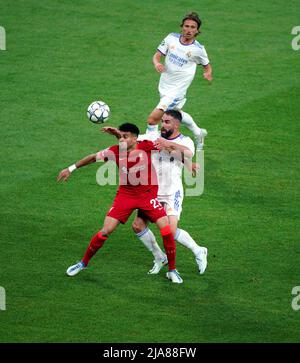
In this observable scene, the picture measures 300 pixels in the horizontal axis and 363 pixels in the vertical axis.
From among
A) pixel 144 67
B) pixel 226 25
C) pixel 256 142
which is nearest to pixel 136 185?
pixel 256 142

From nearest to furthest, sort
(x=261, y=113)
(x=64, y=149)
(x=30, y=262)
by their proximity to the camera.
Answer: (x=30, y=262)
(x=64, y=149)
(x=261, y=113)

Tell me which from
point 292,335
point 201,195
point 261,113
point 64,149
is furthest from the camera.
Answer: point 261,113

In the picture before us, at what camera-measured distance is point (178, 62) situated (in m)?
16.2

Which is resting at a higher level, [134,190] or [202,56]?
[202,56]

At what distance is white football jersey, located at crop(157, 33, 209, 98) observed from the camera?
16.1m

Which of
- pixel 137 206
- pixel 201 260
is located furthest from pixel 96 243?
pixel 201 260

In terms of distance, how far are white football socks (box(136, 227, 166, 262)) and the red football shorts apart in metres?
0.36

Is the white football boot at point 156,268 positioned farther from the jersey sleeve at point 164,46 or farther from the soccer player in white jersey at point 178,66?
the jersey sleeve at point 164,46

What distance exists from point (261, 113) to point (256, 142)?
1254mm

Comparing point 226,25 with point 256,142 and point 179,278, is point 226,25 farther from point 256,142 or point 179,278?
point 179,278

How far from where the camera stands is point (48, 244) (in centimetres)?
1362

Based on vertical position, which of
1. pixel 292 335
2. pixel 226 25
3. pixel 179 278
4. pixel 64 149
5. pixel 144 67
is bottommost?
pixel 292 335

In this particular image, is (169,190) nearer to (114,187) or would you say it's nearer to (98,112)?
(98,112)

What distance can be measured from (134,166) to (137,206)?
522mm
